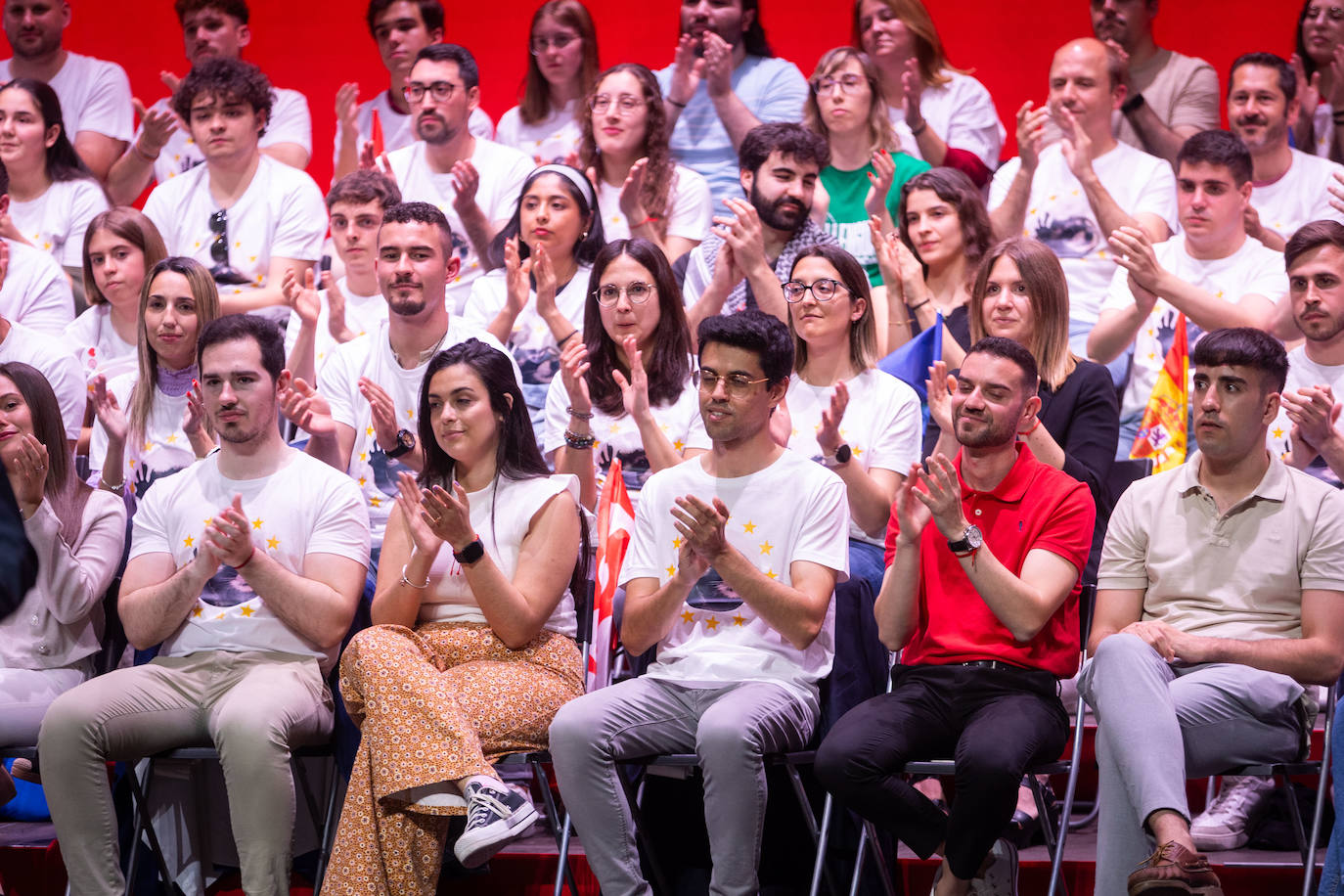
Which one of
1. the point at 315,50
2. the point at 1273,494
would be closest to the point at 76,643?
the point at 1273,494

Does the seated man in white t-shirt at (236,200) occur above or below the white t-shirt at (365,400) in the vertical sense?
above

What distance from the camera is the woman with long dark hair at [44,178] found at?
564 centimetres

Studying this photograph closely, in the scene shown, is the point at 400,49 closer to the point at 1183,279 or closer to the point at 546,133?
the point at 546,133

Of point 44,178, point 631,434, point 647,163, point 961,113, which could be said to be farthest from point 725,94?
point 44,178

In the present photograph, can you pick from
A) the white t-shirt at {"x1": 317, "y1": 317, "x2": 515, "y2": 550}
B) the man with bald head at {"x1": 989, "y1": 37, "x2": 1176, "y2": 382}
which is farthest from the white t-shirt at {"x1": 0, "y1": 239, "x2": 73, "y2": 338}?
the man with bald head at {"x1": 989, "y1": 37, "x2": 1176, "y2": 382}

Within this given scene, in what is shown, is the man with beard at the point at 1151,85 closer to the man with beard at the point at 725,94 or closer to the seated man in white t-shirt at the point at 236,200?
the man with beard at the point at 725,94

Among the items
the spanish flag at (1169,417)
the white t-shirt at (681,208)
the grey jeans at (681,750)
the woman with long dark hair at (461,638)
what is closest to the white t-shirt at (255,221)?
the white t-shirt at (681,208)

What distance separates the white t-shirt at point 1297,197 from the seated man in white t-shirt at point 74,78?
14.5 ft

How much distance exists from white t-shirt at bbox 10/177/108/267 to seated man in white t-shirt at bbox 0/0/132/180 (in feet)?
1.71

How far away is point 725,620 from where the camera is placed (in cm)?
343

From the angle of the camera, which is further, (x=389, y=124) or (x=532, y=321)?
A: (x=389, y=124)

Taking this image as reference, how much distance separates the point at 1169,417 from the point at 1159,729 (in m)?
1.41

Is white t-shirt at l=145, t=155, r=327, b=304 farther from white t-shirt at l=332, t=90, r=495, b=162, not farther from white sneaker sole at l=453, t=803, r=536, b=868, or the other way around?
white sneaker sole at l=453, t=803, r=536, b=868

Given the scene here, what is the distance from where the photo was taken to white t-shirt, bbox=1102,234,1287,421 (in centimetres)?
462
